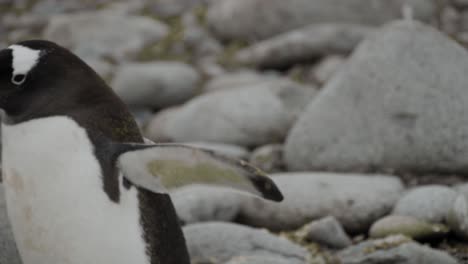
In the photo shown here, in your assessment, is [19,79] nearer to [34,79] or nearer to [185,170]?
[34,79]

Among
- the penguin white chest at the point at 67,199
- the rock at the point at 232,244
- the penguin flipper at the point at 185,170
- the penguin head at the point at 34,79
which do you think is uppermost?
the penguin head at the point at 34,79

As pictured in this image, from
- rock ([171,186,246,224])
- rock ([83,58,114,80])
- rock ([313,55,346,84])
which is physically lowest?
rock ([83,58,114,80])

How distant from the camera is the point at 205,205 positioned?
19.1 ft

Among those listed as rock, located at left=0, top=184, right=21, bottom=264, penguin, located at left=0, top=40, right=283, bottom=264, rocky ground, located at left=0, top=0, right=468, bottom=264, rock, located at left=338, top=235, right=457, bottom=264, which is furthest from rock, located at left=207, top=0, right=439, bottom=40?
penguin, located at left=0, top=40, right=283, bottom=264

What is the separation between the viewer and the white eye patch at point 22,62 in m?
2.95

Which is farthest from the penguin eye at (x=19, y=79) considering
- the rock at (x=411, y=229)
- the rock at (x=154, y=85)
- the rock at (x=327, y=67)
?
the rock at (x=154, y=85)

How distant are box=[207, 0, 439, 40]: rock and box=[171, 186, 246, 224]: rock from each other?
579cm

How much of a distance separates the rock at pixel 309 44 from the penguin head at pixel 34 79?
24.0 feet

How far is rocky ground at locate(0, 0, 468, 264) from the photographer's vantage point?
4.94 metres

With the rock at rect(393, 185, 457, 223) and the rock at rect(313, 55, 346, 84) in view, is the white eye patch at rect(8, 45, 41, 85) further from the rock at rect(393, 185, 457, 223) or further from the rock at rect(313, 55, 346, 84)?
the rock at rect(313, 55, 346, 84)

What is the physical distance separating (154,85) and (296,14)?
240 centimetres

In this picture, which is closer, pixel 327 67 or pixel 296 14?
pixel 327 67

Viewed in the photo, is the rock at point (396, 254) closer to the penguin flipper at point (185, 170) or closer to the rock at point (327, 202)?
the rock at point (327, 202)

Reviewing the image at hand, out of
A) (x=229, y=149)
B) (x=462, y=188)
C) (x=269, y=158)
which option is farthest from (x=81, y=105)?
(x=229, y=149)
